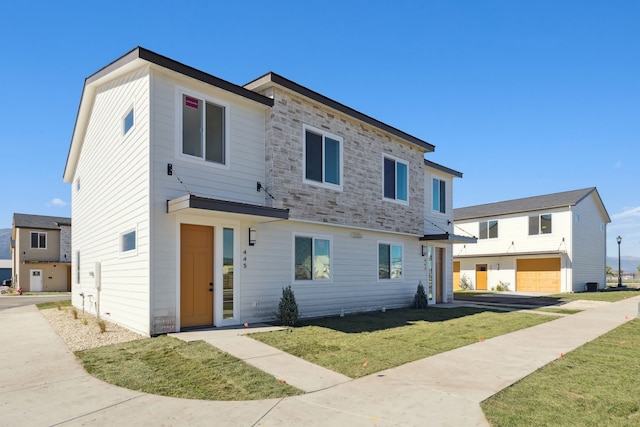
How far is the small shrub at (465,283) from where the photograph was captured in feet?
107

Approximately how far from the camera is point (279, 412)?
183 inches

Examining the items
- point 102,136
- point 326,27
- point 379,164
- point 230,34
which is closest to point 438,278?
point 379,164

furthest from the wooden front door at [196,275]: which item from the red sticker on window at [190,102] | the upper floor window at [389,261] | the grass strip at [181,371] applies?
the upper floor window at [389,261]

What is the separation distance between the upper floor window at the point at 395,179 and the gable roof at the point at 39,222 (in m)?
33.9

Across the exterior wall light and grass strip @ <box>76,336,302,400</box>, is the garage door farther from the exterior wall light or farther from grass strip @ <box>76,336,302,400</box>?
grass strip @ <box>76,336,302,400</box>

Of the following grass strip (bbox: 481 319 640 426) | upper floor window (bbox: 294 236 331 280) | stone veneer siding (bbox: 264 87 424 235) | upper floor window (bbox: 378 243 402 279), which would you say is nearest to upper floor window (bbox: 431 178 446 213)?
stone veneer siding (bbox: 264 87 424 235)

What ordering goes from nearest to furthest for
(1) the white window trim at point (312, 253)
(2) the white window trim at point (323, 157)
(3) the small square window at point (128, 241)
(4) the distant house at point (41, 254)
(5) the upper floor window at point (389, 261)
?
(3) the small square window at point (128, 241) → (1) the white window trim at point (312, 253) → (2) the white window trim at point (323, 157) → (5) the upper floor window at point (389, 261) → (4) the distant house at point (41, 254)

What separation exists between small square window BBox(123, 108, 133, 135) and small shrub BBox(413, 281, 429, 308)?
11576 millimetres

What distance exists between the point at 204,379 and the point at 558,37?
577 inches

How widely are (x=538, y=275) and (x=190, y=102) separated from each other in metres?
27.7

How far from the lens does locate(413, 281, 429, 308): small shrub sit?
15.9 m

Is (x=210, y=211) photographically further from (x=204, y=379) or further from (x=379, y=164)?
(x=379, y=164)

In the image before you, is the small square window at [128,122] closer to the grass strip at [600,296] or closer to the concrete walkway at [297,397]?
the concrete walkway at [297,397]

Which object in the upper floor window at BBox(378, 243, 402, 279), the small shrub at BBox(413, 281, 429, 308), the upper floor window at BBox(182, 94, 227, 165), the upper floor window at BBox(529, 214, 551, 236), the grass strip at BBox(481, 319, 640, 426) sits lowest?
the small shrub at BBox(413, 281, 429, 308)
